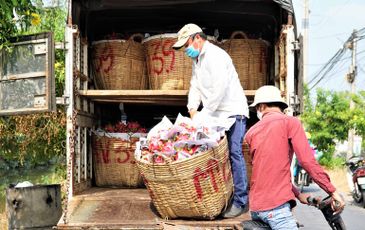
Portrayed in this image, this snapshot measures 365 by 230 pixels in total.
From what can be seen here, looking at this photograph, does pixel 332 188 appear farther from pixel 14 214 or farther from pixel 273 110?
pixel 14 214

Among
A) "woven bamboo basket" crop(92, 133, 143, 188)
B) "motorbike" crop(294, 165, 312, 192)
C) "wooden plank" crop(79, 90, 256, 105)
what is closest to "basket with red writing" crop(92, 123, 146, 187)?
"woven bamboo basket" crop(92, 133, 143, 188)

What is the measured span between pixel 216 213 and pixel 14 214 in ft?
7.26

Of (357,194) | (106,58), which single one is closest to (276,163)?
(106,58)

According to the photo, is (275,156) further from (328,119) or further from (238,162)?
(328,119)

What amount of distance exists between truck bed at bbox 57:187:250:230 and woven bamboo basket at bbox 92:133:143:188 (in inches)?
18.7

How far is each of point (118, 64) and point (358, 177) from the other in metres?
6.87

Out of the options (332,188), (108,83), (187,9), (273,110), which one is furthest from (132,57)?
(332,188)

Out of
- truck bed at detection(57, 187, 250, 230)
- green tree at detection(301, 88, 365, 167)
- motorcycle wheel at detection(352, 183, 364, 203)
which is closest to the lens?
truck bed at detection(57, 187, 250, 230)

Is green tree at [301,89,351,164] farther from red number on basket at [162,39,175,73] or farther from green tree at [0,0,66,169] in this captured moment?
red number on basket at [162,39,175,73]

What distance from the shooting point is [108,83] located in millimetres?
6168

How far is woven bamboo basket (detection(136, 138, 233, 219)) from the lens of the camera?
4.25 meters

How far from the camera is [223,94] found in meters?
4.69

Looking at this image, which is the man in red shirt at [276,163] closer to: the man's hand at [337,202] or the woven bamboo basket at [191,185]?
the man's hand at [337,202]

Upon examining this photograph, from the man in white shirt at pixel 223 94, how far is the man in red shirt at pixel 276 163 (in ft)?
3.01
